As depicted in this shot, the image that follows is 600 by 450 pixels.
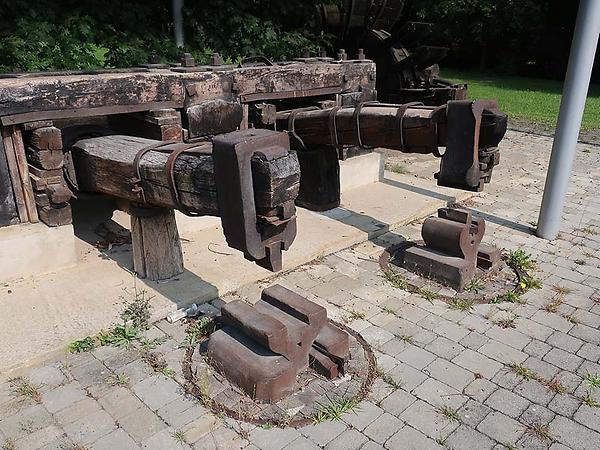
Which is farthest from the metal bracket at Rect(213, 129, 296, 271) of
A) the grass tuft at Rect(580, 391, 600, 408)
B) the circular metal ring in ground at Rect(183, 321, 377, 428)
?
the grass tuft at Rect(580, 391, 600, 408)

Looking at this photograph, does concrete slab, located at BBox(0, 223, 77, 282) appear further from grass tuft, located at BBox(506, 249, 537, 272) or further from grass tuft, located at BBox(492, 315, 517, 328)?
grass tuft, located at BBox(506, 249, 537, 272)

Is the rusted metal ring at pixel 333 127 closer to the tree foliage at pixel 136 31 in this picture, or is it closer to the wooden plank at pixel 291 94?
the wooden plank at pixel 291 94

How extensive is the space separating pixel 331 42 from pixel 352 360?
7121mm

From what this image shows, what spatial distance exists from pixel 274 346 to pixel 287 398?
0.28m

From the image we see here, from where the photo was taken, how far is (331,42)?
922 cm

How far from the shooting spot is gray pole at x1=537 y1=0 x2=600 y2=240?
14.7ft

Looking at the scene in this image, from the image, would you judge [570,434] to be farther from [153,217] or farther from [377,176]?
[377,176]

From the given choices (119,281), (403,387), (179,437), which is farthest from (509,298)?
(119,281)

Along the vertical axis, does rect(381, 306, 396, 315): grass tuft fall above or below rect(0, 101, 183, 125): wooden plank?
below

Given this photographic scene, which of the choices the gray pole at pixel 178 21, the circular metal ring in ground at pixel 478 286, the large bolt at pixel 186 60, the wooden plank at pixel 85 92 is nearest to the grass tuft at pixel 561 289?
the circular metal ring in ground at pixel 478 286

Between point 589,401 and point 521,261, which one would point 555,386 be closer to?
point 589,401

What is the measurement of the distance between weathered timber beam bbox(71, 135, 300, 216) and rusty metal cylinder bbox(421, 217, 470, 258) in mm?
2060

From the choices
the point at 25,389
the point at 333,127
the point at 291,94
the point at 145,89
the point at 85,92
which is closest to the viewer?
the point at 25,389

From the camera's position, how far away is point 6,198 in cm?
386
